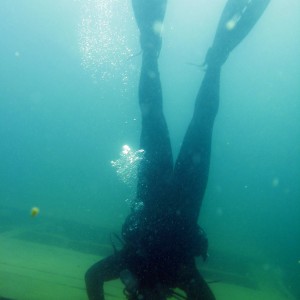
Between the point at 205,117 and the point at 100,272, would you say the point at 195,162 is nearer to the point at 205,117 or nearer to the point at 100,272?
the point at 205,117

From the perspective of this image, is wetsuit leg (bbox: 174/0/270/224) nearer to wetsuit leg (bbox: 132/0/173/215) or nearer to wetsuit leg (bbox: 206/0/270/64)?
wetsuit leg (bbox: 206/0/270/64)

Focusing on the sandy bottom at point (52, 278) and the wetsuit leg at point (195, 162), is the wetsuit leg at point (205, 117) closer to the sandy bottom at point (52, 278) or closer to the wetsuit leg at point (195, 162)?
the wetsuit leg at point (195, 162)

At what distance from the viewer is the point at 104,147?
94688 mm

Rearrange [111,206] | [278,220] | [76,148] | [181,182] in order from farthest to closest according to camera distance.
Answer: [76,148], [278,220], [111,206], [181,182]

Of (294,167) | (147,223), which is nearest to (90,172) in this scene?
(294,167)

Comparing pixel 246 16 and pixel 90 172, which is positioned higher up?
pixel 90 172

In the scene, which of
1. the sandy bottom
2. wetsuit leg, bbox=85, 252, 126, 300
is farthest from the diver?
the sandy bottom

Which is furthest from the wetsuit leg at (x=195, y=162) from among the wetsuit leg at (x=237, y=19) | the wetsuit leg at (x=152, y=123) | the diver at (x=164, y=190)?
the wetsuit leg at (x=237, y=19)

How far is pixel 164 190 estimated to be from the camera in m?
3.86

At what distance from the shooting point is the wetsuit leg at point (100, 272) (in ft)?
12.2

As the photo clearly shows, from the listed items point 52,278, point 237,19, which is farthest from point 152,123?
point 52,278

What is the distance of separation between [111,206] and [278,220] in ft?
167

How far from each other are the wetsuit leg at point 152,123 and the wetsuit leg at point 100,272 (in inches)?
28.4

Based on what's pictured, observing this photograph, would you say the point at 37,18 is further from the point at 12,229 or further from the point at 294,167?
the point at 294,167
